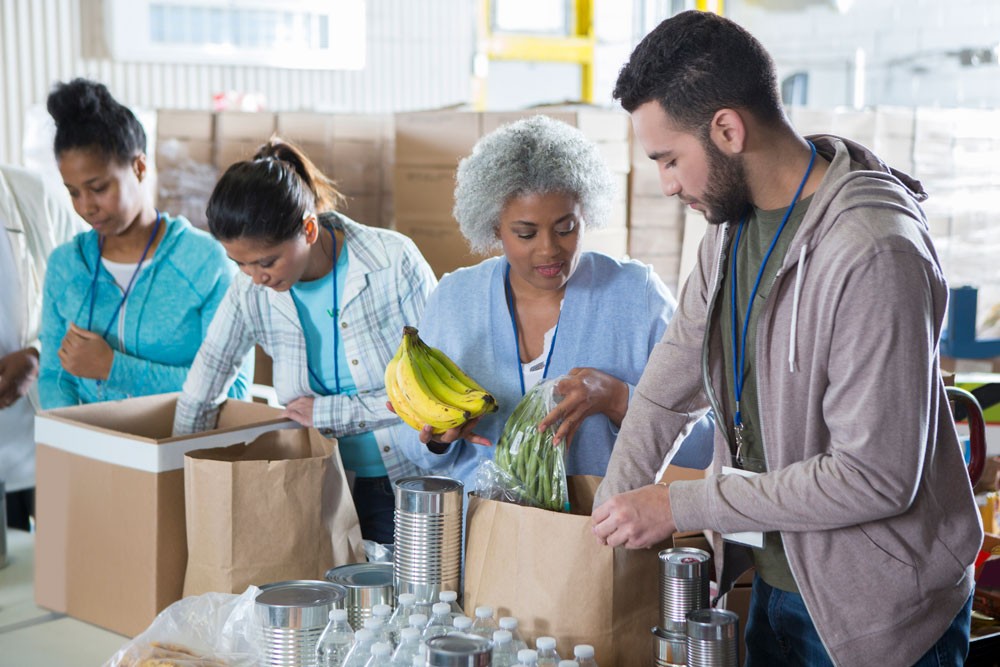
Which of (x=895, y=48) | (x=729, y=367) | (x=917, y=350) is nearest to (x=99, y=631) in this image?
(x=729, y=367)

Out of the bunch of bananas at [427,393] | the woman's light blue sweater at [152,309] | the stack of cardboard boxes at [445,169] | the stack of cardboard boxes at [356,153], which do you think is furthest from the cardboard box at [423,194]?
the bunch of bananas at [427,393]

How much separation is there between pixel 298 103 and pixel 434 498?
583cm

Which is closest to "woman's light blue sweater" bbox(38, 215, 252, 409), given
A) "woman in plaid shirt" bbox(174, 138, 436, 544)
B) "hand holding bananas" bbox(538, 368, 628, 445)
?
"woman in plaid shirt" bbox(174, 138, 436, 544)

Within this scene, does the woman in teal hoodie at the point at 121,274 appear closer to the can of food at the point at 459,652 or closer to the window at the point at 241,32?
the can of food at the point at 459,652

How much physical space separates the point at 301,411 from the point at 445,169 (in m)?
1.40

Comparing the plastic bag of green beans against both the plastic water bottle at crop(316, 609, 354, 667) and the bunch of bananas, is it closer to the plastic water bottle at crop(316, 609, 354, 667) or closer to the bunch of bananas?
the bunch of bananas

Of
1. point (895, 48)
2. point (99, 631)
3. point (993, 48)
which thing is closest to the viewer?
point (99, 631)

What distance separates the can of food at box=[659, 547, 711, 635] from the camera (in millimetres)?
1312

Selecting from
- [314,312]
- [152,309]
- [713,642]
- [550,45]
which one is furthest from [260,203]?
[550,45]

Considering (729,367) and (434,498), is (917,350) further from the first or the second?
(434,498)

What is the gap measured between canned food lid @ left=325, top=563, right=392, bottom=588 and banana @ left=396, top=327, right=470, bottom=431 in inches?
10.0

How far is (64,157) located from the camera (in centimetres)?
237

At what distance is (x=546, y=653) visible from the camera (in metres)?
1.23

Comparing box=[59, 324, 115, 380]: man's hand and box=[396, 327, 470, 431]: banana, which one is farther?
box=[59, 324, 115, 380]: man's hand
